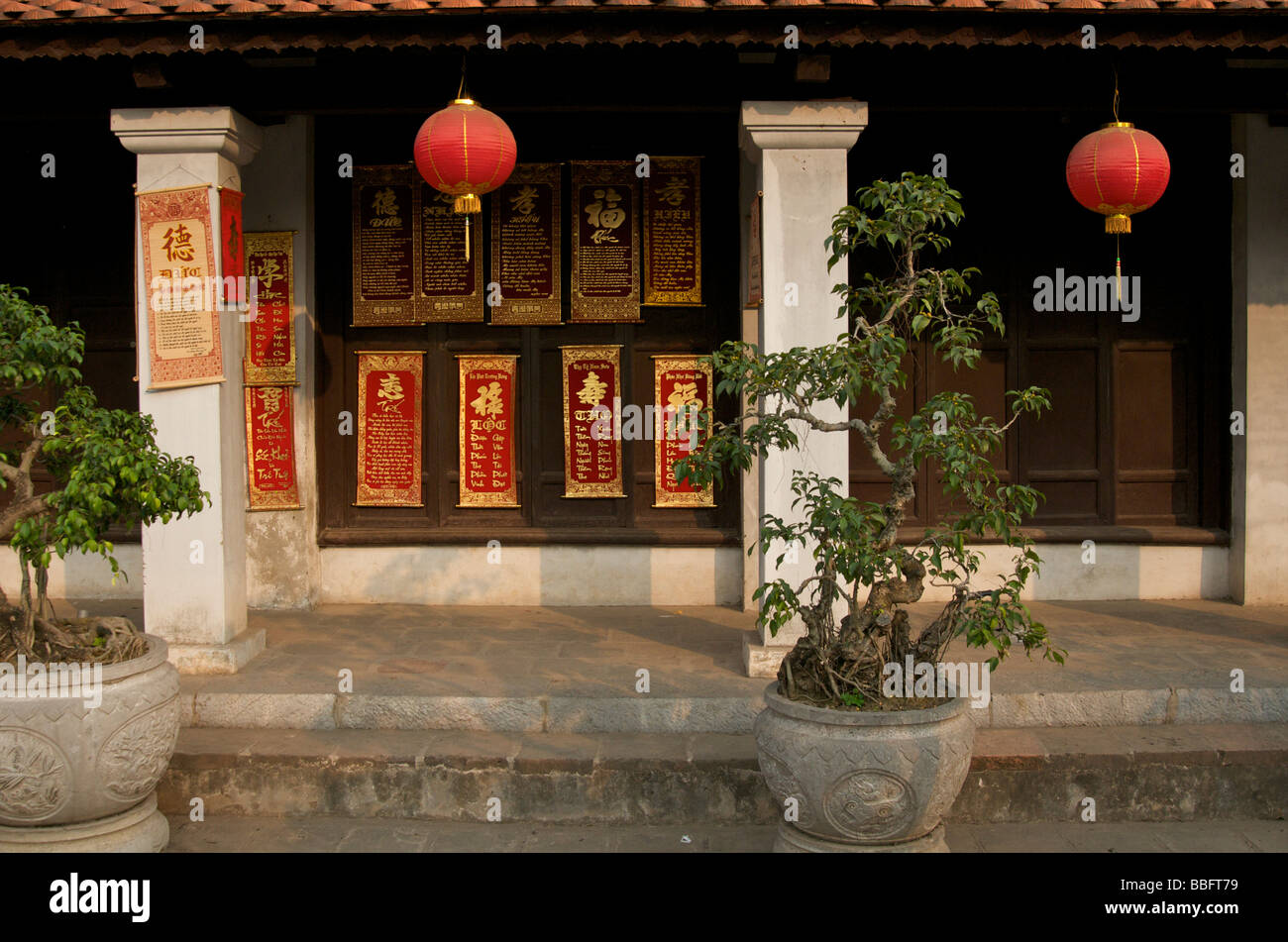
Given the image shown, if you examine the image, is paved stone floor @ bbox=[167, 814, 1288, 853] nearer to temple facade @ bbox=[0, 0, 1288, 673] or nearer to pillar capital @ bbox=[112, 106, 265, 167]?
temple facade @ bbox=[0, 0, 1288, 673]

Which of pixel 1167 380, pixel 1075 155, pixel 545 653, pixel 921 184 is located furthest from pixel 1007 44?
pixel 545 653

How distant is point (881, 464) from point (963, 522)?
38 centimetres

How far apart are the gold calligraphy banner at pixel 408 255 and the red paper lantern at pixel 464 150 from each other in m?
1.93

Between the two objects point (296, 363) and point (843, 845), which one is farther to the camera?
point (296, 363)

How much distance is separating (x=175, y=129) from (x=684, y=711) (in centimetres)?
407

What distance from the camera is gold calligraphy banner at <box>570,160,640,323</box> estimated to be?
745 cm

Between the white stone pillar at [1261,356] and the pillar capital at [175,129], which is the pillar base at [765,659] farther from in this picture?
the pillar capital at [175,129]

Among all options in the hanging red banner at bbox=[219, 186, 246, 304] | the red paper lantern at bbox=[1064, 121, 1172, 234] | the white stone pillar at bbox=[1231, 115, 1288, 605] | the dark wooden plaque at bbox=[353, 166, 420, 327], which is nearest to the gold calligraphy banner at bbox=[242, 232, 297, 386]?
the dark wooden plaque at bbox=[353, 166, 420, 327]

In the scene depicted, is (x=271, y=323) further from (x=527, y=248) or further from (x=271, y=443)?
(x=527, y=248)

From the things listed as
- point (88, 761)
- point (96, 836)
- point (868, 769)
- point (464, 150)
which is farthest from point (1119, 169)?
point (96, 836)

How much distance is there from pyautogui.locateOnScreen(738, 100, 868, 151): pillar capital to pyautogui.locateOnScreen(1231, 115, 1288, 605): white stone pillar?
3.14 m

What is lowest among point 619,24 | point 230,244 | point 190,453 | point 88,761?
point 88,761

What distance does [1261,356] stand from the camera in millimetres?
7156

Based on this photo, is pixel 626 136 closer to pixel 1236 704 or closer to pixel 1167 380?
pixel 1167 380
